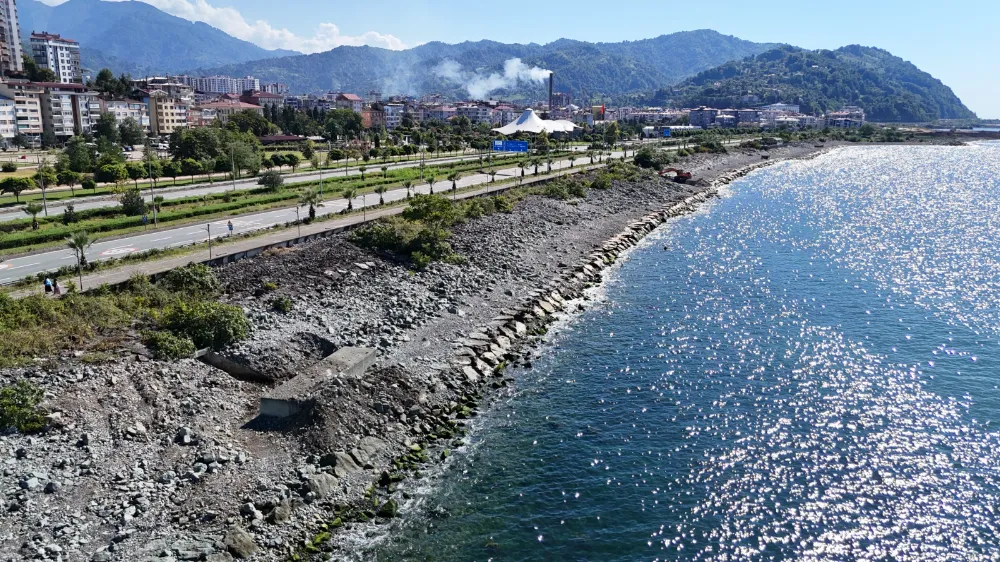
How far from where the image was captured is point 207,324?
25000 millimetres

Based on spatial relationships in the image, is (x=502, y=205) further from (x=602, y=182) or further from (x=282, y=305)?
(x=282, y=305)

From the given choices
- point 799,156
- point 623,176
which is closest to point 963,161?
point 799,156

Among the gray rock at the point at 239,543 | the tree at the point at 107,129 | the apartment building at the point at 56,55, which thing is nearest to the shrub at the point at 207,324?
the gray rock at the point at 239,543

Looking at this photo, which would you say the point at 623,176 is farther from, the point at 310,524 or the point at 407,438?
the point at 310,524

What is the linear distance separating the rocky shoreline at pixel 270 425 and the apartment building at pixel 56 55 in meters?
152

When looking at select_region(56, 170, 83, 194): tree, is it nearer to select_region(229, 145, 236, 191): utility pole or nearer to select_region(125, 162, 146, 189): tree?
select_region(125, 162, 146, 189): tree

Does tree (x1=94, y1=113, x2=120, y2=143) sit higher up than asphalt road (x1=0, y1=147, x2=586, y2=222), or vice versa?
tree (x1=94, y1=113, x2=120, y2=143)

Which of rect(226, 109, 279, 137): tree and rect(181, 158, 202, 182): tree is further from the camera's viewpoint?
rect(226, 109, 279, 137): tree

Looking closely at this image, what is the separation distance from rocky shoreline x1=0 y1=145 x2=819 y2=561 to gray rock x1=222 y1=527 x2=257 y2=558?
0.10 ft

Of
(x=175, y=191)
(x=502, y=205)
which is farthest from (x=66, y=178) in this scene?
(x=502, y=205)

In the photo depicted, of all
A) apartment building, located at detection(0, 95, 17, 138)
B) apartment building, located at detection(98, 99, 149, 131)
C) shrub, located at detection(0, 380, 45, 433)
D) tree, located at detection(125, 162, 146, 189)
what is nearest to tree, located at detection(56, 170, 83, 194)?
tree, located at detection(125, 162, 146, 189)

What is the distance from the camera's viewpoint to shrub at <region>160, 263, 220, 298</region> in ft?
95.0

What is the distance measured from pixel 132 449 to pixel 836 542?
61.0 feet

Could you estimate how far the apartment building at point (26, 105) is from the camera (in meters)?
94.9
